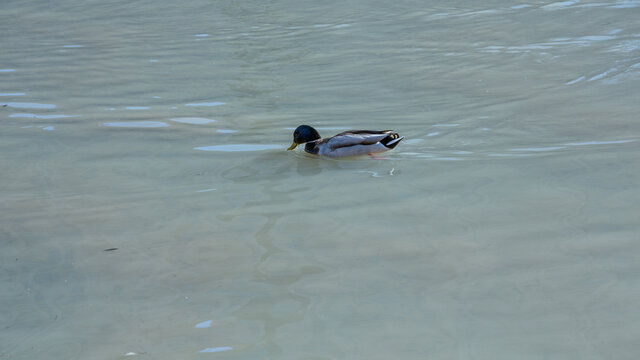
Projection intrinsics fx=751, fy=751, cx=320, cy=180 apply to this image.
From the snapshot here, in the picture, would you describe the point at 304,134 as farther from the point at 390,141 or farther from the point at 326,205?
the point at 326,205

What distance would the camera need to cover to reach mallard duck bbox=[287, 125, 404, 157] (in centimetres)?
672

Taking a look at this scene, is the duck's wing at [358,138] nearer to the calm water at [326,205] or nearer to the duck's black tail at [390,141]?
the duck's black tail at [390,141]

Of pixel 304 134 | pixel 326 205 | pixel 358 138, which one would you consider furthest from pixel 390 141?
pixel 326 205

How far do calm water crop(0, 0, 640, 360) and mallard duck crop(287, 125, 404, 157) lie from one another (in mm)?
158

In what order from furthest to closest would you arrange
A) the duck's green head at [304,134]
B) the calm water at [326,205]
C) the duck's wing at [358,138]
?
1. the duck's green head at [304,134]
2. the duck's wing at [358,138]
3. the calm water at [326,205]

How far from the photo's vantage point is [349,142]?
6801 mm

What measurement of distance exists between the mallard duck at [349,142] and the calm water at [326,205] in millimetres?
158

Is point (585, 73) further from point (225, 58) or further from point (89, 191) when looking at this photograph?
point (89, 191)

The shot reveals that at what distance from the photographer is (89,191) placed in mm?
6297

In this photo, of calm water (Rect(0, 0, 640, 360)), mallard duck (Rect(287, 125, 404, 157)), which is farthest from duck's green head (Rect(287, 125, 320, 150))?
calm water (Rect(0, 0, 640, 360))

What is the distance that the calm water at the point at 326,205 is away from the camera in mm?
4000

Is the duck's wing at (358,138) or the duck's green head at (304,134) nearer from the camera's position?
the duck's wing at (358,138)

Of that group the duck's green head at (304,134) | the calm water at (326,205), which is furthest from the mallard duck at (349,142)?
the calm water at (326,205)

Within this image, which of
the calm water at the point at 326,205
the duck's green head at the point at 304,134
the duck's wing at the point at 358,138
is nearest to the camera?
the calm water at the point at 326,205
